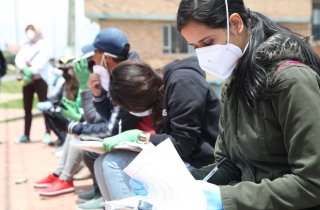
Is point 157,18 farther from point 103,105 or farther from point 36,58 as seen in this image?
point 103,105

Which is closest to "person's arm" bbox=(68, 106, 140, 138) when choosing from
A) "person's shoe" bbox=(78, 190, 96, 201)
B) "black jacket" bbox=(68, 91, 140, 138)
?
"black jacket" bbox=(68, 91, 140, 138)

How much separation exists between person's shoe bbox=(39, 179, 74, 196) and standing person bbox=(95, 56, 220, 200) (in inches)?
56.3

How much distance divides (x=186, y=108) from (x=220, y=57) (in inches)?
38.8

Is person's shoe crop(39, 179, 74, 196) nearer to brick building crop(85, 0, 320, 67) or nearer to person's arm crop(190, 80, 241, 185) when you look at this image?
person's arm crop(190, 80, 241, 185)

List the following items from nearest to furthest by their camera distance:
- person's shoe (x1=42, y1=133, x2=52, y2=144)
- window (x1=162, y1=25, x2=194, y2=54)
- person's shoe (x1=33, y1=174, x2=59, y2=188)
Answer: person's shoe (x1=33, y1=174, x2=59, y2=188), person's shoe (x1=42, y1=133, x2=52, y2=144), window (x1=162, y1=25, x2=194, y2=54)

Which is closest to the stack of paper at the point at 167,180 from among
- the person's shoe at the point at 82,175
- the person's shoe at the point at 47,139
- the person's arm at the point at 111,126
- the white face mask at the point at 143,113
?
the white face mask at the point at 143,113

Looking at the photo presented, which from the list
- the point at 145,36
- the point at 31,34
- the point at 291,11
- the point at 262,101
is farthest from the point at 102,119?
the point at 291,11

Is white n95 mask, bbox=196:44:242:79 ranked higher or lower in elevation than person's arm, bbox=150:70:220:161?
higher

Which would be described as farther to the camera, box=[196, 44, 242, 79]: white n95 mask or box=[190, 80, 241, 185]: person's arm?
box=[190, 80, 241, 185]: person's arm

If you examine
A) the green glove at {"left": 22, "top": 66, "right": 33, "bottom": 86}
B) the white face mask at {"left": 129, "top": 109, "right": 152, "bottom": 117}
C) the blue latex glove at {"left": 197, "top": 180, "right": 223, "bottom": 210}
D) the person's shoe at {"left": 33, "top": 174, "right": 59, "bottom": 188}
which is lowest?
the person's shoe at {"left": 33, "top": 174, "right": 59, "bottom": 188}

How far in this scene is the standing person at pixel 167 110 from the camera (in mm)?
2729

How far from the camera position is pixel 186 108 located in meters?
2.70

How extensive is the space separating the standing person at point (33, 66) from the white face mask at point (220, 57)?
204 inches

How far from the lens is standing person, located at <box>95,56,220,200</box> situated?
2729 millimetres
